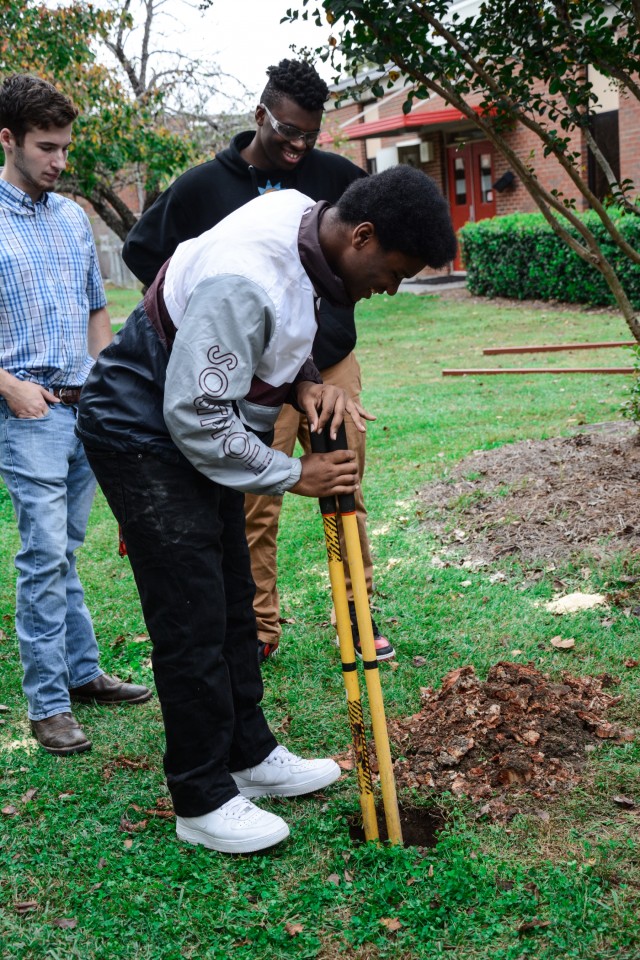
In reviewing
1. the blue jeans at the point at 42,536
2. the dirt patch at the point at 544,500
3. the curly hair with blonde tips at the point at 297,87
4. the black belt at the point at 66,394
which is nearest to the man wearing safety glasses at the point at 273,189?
the curly hair with blonde tips at the point at 297,87

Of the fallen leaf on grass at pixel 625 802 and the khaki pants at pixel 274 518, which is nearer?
the fallen leaf on grass at pixel 625 802

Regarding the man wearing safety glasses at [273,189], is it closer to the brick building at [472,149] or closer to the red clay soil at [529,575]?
the red clay soil at [529,575]

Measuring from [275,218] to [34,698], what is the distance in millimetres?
2304

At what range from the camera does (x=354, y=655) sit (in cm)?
299

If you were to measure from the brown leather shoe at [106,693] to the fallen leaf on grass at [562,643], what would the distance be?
187 cm

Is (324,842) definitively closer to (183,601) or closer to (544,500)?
(183,601)

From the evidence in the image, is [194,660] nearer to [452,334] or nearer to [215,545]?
[215,545]

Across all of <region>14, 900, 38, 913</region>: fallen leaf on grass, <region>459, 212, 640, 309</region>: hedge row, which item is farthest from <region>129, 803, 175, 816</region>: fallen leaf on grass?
<region>459, 212, 640, 309</region>: hedge row

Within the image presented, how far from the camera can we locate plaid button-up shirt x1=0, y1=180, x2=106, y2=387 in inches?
149

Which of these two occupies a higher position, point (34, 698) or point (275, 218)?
point (275, 218)

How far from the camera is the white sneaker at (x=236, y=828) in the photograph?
9.82ft

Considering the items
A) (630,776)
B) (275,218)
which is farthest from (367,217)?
(630,776)

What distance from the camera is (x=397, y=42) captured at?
5098 mm

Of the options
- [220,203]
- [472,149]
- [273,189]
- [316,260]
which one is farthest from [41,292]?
[472,149]
